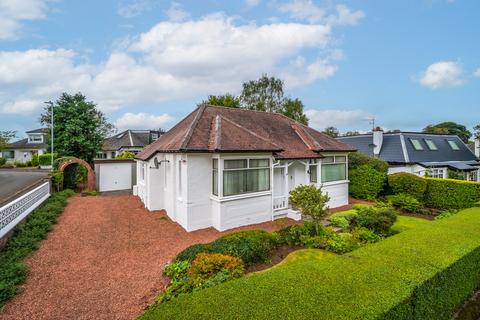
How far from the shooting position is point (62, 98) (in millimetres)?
25562

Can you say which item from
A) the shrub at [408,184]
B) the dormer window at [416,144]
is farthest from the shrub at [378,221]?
the dormer window at [416,144]

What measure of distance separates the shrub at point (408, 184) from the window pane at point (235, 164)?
37.2 feet

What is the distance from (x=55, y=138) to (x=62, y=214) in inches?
611

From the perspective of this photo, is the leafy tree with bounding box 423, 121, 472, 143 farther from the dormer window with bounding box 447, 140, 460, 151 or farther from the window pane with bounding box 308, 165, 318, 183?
the window pane with bounding box 308, 165, 318, 183

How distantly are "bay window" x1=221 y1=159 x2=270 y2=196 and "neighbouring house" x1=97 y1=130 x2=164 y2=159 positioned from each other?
83.4 ft

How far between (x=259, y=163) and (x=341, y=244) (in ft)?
16.7

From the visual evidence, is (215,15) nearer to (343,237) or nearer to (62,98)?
(343,237)

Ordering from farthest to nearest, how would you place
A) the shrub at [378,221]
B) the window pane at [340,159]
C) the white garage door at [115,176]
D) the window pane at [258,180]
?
the white garage door at [115,176] → the window pane at [340,159] → the window pane at [258,180] → the shrub at [378,221]

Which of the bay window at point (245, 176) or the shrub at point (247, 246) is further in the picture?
the bay window at point (245, 176)

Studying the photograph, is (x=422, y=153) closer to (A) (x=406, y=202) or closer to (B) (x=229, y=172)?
(A) (x=406, y=202)

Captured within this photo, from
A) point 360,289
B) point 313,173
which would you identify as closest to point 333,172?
point 313,173

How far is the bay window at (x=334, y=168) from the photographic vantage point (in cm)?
1543

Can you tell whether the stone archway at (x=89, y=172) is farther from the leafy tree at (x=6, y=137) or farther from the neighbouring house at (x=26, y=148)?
the neighbouring house at (x=26, y=148)

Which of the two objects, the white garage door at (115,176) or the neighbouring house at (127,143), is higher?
the neighbouring house at (127,143)
